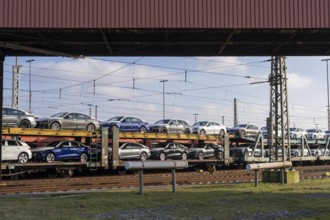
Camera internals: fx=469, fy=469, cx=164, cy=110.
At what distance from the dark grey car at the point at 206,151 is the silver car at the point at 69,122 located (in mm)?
6653

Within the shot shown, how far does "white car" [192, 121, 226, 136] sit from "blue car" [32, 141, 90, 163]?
41.1ft

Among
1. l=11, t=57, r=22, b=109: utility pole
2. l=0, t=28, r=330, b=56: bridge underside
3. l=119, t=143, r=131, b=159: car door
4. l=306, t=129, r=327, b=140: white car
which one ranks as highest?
l=11, t=57, r=22, b=109: utility pole

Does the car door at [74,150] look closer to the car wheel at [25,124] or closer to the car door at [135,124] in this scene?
the car wheel at [25,124]

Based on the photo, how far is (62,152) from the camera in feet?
Answer: 80.9

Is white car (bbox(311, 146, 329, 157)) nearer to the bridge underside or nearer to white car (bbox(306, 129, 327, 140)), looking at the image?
white car (bbox(306, 129, 327, 140))

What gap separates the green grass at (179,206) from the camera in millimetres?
9266

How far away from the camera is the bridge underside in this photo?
14.4 metres

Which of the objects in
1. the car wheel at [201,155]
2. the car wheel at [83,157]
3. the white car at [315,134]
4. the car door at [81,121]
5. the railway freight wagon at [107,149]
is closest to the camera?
the railway freight wagon at [107,149]

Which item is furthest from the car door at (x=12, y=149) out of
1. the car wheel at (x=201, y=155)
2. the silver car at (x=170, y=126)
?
the car wheel at (x=201, y=155)

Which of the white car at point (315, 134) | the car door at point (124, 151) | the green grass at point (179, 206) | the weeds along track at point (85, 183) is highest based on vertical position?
the white car at point (315, 134)

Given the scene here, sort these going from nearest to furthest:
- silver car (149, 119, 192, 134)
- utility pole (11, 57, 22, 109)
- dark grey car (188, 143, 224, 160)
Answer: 1. dark grey car (188, 143, 224, 160)
2. silver car (149, 119, 192, 134)
3. utility pole (11, 57, 22, 109)

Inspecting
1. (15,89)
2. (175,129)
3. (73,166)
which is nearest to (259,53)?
(73,166)

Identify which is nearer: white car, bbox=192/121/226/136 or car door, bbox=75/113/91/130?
car door, bbox=75/113/91/130

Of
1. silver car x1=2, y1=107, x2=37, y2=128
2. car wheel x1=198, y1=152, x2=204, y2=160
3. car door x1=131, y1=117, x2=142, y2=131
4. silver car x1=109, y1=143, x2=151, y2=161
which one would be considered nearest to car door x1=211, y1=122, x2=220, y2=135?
car wheel x1=198, y1=152, x2=204, y2=160
